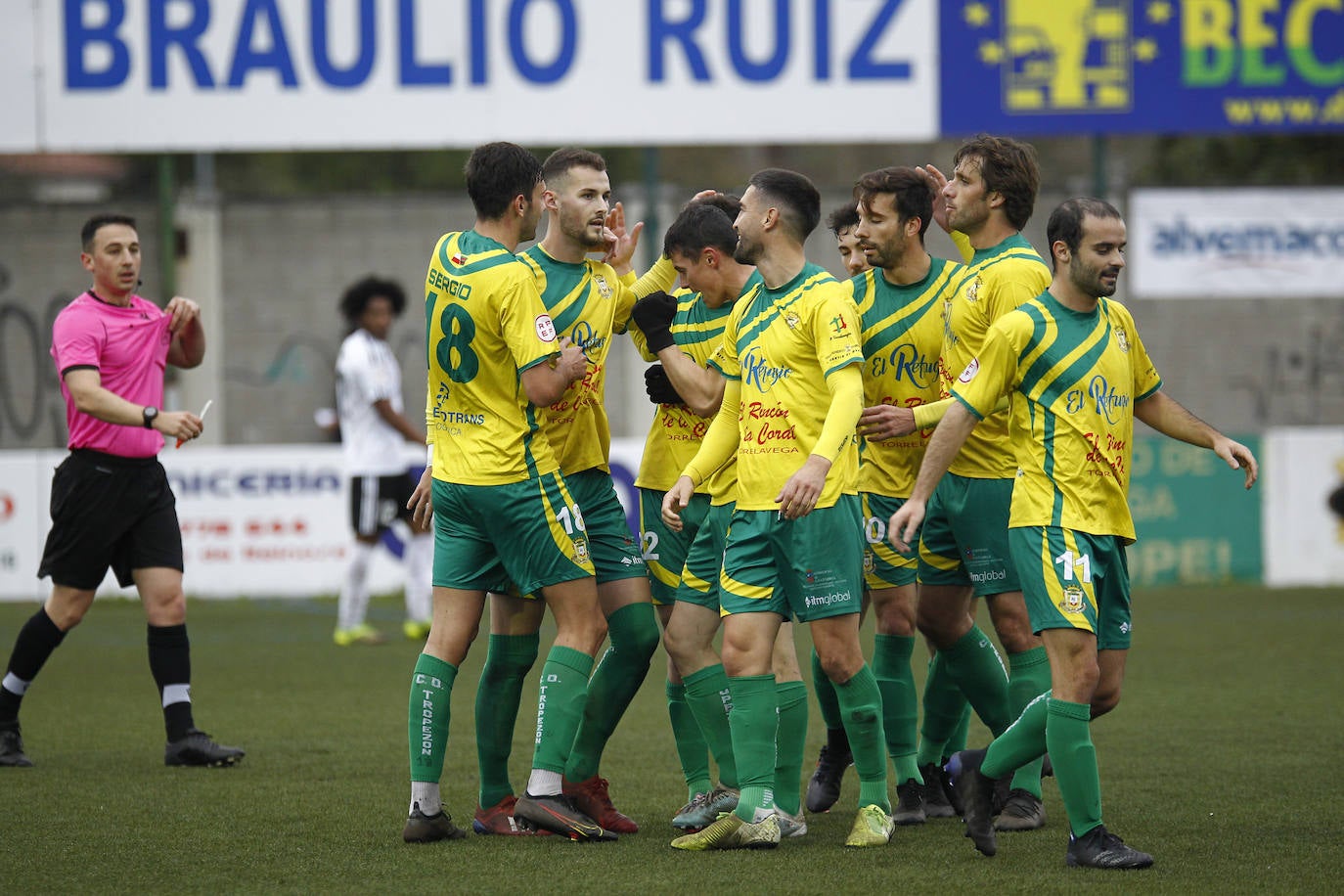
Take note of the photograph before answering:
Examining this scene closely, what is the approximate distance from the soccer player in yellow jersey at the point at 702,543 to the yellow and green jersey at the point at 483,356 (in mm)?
463

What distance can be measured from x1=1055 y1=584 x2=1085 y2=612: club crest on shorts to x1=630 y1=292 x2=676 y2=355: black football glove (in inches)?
61.9

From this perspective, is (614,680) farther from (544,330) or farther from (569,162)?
(569,162)

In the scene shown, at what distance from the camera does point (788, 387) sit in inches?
213

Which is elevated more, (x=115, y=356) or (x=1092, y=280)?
(x=1092, y=280)

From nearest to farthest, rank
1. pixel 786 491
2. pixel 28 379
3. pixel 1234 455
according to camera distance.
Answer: pixel 786 491, pixel 1234 455, pixel 28 379

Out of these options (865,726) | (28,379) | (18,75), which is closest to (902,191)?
(865,726)

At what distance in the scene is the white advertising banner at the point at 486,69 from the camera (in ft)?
48.8

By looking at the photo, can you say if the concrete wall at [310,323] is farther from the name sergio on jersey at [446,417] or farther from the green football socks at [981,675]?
the name sergio on jersey at [446,417]

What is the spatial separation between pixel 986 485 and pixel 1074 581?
2.99 ft

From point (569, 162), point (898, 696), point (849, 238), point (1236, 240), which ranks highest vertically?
point (1236, 240)

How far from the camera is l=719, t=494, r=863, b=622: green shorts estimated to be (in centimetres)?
531

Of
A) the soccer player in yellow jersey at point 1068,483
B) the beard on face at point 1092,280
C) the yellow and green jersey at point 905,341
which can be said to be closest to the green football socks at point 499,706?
the yellow and green jersey at point 905,341

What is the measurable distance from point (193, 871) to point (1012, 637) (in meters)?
2.81

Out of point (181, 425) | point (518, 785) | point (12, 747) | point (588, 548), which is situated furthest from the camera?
point (12, 747)
